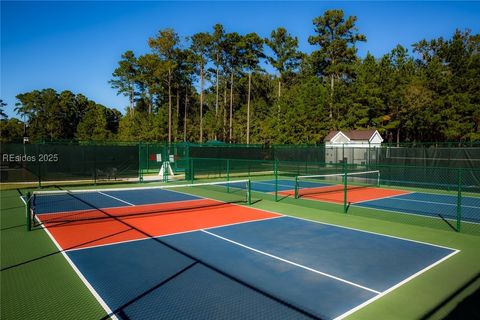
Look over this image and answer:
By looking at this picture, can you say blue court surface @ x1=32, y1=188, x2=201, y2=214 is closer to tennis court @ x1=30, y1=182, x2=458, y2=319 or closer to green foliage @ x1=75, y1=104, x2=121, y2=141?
tennis court @ x1=30, y1=182, x2=458, y2=319

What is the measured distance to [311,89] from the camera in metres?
39.6

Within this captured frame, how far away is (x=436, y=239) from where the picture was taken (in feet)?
30.4

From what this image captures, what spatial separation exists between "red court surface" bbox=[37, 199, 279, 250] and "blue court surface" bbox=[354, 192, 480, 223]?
549cm

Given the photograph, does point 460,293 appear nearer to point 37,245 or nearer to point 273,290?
point 273,290

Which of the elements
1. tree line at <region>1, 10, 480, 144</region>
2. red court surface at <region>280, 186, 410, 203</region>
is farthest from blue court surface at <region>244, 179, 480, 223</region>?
tree line at <region>1, 10, 480, 144</region>

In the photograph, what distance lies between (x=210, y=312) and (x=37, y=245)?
18.1 ft

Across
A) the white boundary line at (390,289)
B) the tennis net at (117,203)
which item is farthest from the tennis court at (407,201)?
the white boundary line at (390,289)

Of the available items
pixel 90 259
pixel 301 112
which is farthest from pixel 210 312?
pixel 301 112

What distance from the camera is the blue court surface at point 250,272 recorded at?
5.17 metres

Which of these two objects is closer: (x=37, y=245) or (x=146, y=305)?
(x=146, y=305)

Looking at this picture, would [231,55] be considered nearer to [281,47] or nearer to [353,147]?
[281,47]

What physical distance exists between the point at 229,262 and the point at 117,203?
8.95 meters

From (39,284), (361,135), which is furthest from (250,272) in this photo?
(361,135)

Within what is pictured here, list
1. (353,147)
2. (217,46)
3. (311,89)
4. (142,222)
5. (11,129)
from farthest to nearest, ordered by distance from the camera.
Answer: (11,129)
(217,46)
(311,89)
(353,147)
(142,222)
